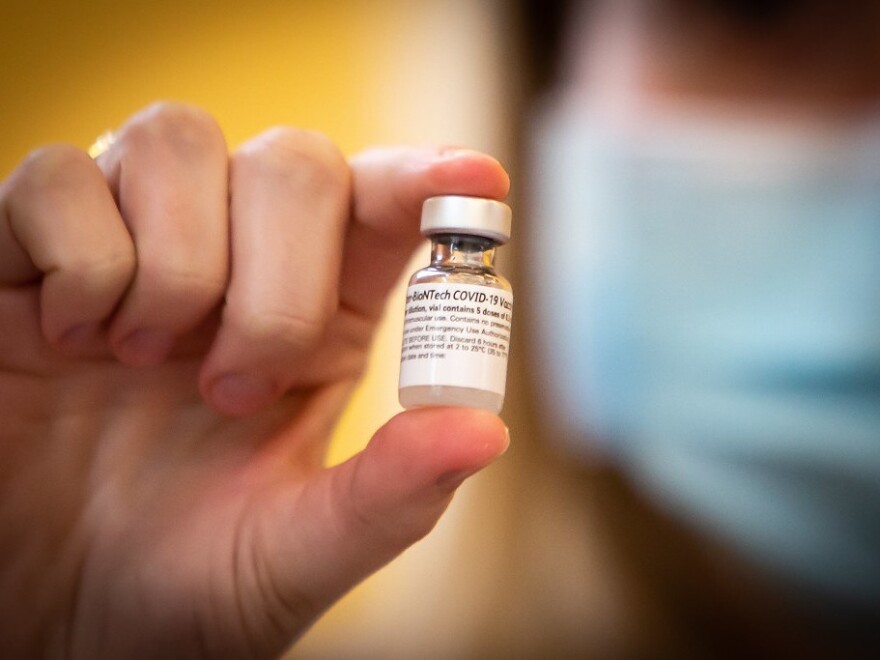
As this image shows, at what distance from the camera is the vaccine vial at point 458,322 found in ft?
1.49

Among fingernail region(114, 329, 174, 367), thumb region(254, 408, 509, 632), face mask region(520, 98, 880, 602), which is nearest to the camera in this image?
thumb region(254, 408, 509, 632)

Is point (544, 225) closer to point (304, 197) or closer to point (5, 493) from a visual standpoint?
point (304, 197)

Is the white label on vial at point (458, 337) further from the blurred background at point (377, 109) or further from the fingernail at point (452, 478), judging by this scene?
the blurred background at point (377, 109)

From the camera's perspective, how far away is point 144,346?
54cm

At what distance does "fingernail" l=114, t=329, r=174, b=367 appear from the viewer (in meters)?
Answer: 0.54

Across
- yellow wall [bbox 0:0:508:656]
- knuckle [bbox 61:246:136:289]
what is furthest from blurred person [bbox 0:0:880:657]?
yellow wall [bbox 0:0:508:656]

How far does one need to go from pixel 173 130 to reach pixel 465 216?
255mm

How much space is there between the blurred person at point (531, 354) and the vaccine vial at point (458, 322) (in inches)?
1.3

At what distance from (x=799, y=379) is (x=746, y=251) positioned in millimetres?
212

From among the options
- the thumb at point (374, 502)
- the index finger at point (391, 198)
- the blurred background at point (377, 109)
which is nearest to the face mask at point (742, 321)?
the blurred background at point (377, 109)

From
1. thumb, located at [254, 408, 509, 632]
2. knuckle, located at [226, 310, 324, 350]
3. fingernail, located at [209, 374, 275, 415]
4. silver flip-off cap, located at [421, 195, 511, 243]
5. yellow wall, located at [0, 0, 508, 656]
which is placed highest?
yellow wall, located at [0, 0, 508, 656]

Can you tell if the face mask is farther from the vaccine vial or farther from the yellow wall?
the vaccine vial

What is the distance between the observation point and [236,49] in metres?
1.14

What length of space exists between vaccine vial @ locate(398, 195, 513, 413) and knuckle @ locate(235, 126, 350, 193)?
107 millimetres
